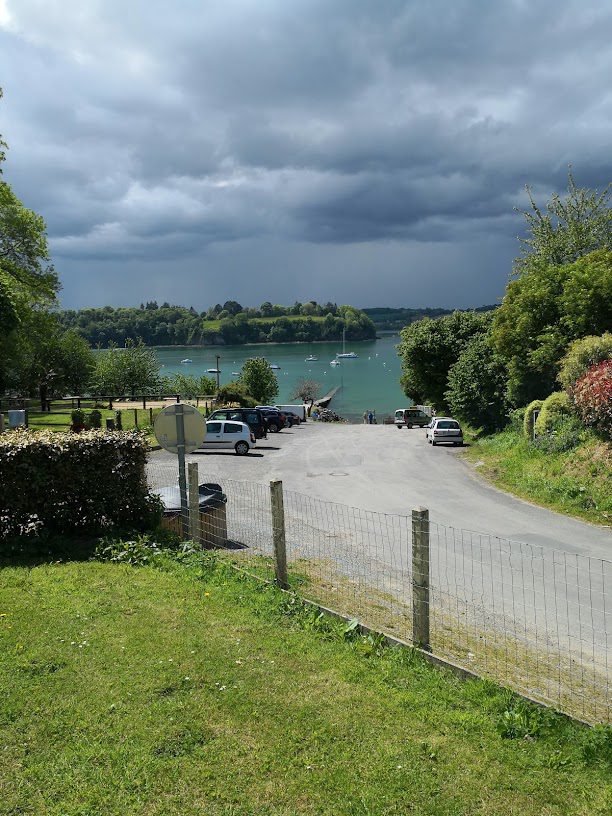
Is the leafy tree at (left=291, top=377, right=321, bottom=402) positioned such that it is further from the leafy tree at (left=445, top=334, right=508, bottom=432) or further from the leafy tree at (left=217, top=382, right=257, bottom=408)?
the leafy tree at (left=445, top=334, right=508, bottom=432)

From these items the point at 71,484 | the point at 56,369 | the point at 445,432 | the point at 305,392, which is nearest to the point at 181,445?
the point at 71,484

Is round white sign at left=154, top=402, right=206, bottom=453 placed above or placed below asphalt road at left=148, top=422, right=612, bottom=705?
above

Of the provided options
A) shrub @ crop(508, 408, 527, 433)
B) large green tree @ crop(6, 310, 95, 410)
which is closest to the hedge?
shrub @ crop(508, 408, 527, 433)

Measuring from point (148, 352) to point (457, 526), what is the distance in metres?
63.3

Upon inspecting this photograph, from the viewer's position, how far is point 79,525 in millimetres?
9773

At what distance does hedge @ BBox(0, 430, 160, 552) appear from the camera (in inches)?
367

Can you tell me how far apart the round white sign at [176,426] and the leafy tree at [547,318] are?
20.9 m

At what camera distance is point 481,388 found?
1323 inches

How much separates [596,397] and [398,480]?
6385 mm

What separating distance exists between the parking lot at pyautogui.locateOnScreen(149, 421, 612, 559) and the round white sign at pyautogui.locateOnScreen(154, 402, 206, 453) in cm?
709

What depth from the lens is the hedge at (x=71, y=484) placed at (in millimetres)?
9320

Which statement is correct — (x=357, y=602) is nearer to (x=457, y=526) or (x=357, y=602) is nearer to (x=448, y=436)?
(x=457, y=526)

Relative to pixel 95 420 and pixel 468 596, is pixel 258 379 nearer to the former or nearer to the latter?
pixel 95 420

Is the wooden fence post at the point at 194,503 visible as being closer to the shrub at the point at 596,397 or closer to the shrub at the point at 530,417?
the shrub at the point at 596,397
